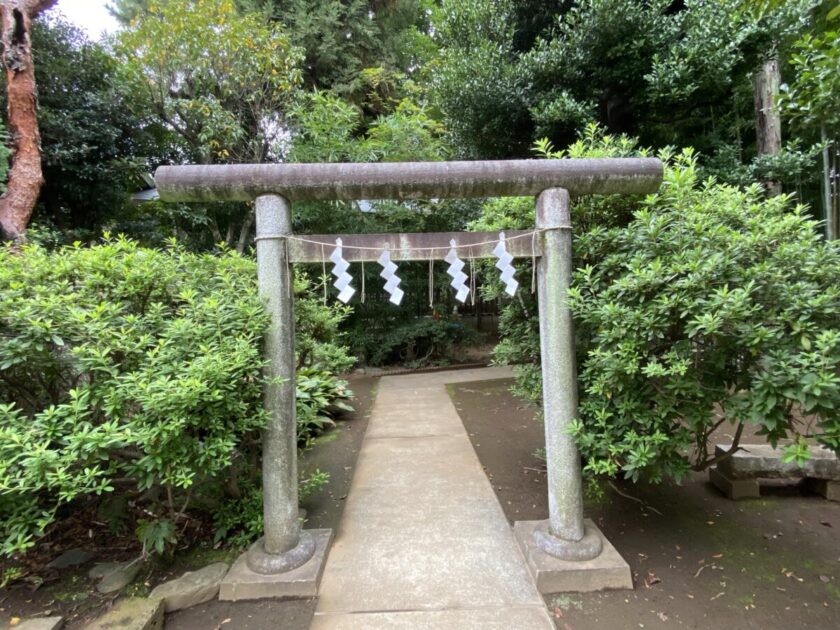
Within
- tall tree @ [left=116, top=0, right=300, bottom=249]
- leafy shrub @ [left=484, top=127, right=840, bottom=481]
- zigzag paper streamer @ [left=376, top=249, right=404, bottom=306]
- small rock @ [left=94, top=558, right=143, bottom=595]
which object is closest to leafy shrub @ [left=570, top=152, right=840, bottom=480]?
leafy shrub @ [left=484, top=127, right=840, bottom=481]

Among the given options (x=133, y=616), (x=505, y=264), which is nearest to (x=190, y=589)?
(x=133, y=616)

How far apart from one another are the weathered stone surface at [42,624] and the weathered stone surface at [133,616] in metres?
0.12

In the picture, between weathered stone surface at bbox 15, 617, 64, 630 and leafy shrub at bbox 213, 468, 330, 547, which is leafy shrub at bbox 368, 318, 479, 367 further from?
weathered stone surface at bbox 15, 617, 64, 630

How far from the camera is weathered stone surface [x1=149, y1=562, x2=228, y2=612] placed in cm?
198

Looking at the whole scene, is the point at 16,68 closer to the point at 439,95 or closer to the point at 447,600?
the point at 439,95

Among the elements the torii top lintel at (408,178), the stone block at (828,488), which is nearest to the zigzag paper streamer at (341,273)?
the torii top lintel at (408,178)

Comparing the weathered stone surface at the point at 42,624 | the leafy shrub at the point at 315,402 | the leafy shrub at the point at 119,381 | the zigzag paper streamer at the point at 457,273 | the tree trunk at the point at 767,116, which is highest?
the tree trunk at the point at 767,116

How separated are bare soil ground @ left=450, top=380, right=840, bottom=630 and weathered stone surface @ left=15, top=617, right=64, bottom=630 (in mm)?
2256

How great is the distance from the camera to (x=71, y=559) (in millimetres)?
2266

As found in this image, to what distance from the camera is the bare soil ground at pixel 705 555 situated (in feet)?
6.15

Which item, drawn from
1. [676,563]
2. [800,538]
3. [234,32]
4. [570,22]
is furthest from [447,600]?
[234,32]

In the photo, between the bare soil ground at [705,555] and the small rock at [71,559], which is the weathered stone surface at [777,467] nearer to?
the bare soil ground at [705,555]

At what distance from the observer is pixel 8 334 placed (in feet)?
6.31

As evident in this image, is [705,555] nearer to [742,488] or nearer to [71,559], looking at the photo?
[742,488]
